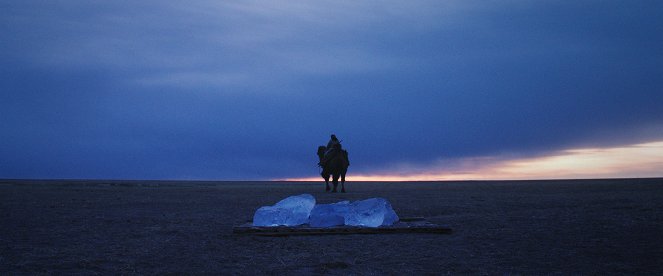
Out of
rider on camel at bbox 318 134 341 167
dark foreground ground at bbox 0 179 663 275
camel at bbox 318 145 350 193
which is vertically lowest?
dark foreground ground at bbox 0 179 663 275

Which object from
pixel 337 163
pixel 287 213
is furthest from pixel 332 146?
pixel 287 213

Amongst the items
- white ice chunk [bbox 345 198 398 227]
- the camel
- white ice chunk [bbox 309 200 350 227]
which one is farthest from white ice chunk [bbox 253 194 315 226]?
the camel

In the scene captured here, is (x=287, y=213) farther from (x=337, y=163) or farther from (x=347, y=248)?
(x=337, y=163)

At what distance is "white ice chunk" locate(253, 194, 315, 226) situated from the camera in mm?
10297

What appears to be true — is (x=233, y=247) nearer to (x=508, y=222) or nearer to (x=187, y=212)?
(x=508, y=222)

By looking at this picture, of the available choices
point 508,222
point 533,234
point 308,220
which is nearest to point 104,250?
point 308,220

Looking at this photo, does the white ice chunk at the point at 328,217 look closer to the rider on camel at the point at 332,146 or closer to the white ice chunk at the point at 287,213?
the white ice chunk at the point at 287,213

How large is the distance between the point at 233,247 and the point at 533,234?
457cm

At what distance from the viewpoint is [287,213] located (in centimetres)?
1048

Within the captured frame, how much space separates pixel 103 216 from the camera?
1364cm

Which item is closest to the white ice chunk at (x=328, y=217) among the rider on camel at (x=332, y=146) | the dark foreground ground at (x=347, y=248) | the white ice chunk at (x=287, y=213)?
the white ice chunk at (x=287, y=213)

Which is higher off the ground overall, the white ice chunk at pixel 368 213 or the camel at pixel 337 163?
the camel at pixel 337 163

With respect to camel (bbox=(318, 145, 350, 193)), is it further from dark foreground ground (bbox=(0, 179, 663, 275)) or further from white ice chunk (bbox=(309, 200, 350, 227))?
white ice chunk (bbox=(309, 200, 350, 227))

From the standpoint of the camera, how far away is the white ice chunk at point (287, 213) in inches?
405
